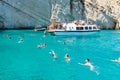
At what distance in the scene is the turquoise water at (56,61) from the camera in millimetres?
31625

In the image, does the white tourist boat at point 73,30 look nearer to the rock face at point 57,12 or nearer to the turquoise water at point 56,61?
the rock face at point 57,12

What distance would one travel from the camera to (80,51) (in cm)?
4684

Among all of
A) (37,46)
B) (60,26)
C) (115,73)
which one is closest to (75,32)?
(60,26)

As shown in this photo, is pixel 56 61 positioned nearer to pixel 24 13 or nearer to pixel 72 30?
pixel 72 30

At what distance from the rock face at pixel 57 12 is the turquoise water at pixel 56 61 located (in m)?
22.4

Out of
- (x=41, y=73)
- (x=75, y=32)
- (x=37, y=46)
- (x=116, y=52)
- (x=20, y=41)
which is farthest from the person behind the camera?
(x=75, y=32)

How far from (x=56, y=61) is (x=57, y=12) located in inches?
1675

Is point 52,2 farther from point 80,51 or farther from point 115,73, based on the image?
point 115,73

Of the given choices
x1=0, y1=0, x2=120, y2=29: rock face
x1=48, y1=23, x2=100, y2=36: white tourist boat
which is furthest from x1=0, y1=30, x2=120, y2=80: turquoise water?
x1=0, y1=0, x2=120, y2=29: rock face

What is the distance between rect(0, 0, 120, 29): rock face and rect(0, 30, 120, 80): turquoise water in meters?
22.4

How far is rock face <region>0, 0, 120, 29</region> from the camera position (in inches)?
3054

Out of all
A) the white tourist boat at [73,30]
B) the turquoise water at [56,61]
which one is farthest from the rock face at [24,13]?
the turquoise water at [56,61]

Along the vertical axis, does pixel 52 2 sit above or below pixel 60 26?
above

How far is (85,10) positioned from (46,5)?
33.4 feet
